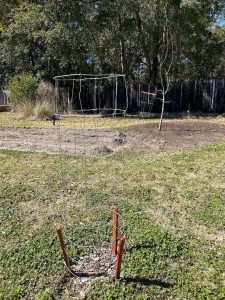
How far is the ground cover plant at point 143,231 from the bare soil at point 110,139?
89 cm

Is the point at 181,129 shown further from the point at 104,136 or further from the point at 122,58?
the point at 122,58

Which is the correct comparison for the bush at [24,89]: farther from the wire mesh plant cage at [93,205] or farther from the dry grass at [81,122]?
the wire mesh plant cage at [93,205]

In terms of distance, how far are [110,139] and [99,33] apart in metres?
6.54

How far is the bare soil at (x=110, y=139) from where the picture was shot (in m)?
6.25

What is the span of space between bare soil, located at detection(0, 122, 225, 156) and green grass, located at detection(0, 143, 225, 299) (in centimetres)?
83

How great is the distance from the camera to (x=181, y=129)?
798 centimetres

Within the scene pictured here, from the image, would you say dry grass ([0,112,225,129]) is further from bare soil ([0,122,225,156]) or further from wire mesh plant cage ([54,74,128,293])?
wire mesh plant cage ([54,74,128,293])

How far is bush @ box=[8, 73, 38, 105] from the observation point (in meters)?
11.6

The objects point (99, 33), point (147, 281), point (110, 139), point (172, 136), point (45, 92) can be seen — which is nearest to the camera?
point (147, 281)

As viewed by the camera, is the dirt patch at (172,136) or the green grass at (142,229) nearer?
the green grass at (142,229)

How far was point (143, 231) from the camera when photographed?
10.7 feet

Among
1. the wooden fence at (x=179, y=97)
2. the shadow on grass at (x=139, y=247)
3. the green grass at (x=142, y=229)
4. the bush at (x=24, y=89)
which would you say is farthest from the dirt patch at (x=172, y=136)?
the bush at (x=24, y=89)

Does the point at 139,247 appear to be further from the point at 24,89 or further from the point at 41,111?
the point at 24,89

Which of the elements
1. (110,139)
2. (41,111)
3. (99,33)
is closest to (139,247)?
(110,139)
